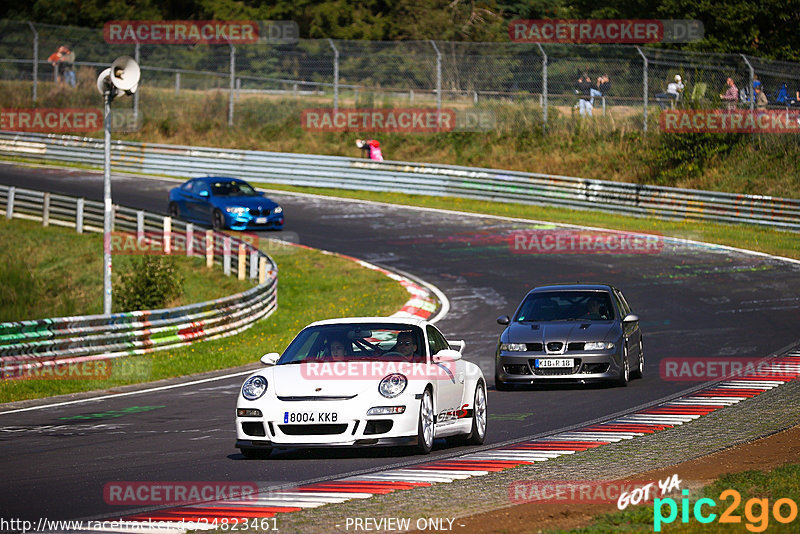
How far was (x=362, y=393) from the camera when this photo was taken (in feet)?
34.3

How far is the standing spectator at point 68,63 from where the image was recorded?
5100 centimetres

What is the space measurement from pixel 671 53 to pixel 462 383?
29050 millimetres

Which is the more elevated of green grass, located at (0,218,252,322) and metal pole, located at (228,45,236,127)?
metal pole, located at (228,45,236,127)

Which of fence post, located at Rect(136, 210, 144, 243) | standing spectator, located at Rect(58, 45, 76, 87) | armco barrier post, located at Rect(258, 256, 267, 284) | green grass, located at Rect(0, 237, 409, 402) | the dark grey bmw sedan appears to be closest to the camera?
the dark grey bmw sedan

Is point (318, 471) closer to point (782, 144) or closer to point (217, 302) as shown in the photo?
point (217, 302)

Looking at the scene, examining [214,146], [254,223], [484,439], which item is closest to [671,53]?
[254,223]

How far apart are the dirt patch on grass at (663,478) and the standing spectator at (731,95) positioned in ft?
85.3

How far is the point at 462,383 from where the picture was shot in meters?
11.6

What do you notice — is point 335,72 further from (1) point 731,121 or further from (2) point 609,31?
(2) point 609,31

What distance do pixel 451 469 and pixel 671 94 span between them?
3082cm

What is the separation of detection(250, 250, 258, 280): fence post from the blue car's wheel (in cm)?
589

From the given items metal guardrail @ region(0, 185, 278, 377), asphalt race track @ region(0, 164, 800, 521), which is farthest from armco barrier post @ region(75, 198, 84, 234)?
asphalt race track @ region(0, 164, 800, 521)

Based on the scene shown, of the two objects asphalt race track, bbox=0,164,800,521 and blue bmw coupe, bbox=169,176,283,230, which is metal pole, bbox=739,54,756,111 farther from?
blue bmw coupe, bbox=169,176,283,230

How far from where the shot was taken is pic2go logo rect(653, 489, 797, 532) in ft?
24.3
